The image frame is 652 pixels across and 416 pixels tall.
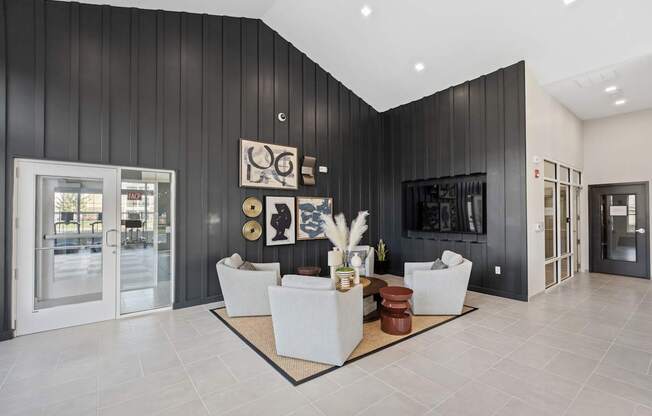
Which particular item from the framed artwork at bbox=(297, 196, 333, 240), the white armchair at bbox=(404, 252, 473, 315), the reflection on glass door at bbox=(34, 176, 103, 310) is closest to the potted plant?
the framed artwork at bbox=(297, 196, 333, 240)

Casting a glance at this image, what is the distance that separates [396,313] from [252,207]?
291cm

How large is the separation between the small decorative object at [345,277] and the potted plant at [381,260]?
3.41 m

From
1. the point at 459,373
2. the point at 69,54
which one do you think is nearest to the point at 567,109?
the point at 459,373

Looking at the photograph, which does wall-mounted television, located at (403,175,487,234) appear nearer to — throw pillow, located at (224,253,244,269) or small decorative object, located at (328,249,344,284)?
small decorative object, located at (328,249,344,284)

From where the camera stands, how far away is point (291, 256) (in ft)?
18.4

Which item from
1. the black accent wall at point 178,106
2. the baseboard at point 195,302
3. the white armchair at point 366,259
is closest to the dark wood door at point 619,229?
the white armchair at point 366,259

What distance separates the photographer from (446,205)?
5.83m

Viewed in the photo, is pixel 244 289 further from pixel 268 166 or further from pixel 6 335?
pixel 6 335

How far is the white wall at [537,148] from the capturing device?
4805 millimetres

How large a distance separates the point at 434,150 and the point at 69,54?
594 centimetres

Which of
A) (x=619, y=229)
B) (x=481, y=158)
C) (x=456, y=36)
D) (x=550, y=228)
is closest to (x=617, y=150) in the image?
(x=619, y=229)

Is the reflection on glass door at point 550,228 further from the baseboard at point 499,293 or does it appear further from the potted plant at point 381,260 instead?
the potted plant at point 381,260

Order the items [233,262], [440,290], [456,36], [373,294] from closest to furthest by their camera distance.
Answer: [373,294]
[440,290]
[233,262]
[456,36]

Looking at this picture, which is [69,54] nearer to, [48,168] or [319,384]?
[48,168]
